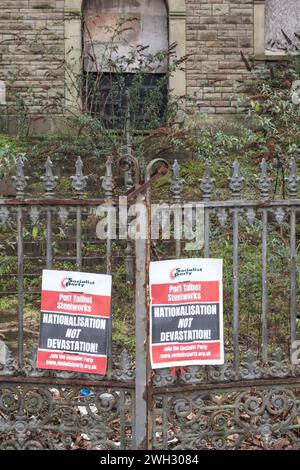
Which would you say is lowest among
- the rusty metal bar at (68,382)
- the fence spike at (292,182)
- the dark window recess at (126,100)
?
the rusty metal bar at (68,382)

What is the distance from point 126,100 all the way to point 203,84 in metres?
2.52

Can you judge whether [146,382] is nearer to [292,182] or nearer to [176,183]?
[176,183]

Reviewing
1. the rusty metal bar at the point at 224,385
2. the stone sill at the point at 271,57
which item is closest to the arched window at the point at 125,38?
the stone sill at the point at 271,57

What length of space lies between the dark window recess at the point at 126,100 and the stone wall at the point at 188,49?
73cm

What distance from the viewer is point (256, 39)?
43.8 ft

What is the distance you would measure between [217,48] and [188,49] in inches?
21.2

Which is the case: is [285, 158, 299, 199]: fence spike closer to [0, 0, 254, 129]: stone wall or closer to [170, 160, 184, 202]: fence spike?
[170, 160, 184, 202]: fence spike

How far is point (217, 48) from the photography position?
43.6ft

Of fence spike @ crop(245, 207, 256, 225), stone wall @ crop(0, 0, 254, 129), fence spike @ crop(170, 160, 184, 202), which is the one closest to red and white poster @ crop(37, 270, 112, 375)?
fence spike @ crop(170, 160, 184, 202)

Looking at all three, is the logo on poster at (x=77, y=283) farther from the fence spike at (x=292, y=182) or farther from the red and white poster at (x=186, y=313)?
the fence spike at (x=292, y=182)

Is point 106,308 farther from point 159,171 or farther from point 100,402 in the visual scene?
point 159,171

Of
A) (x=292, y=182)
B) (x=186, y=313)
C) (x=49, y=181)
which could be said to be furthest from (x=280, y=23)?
(x=186, y=313)

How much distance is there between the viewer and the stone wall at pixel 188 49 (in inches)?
513
